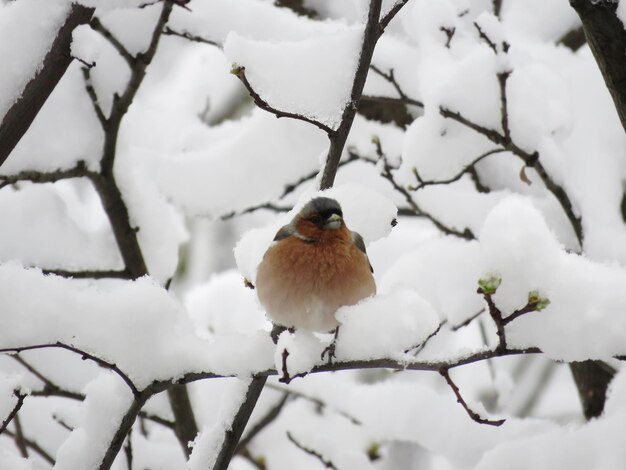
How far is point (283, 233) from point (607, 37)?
1.21 metres

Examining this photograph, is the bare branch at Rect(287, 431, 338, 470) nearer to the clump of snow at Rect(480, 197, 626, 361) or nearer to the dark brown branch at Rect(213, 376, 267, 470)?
the dark brown branch at Rect(213, 376, 267, 470)

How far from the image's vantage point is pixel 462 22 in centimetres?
383

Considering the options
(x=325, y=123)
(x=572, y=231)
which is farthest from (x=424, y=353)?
(x=325, y=123)

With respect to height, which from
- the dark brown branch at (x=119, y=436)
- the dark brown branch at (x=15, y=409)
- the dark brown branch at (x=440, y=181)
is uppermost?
the dark brown branch at (x=440, y=181)

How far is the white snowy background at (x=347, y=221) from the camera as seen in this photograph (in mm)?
2051

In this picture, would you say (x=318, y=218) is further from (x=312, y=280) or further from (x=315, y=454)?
(x=315, y=454)

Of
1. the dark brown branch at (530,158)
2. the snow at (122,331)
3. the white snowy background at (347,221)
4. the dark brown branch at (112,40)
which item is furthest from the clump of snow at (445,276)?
the dark brown branch at (112,40)

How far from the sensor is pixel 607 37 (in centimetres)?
229

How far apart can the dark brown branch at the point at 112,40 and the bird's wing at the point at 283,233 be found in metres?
1.11

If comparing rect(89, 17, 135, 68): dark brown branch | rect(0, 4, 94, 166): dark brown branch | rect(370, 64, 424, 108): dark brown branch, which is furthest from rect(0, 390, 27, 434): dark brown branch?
rect(370, 64, 424, 108): dark brown branch

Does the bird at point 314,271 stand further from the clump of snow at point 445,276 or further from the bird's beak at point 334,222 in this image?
the clump of snow at point 445,276

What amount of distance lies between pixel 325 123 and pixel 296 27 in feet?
4.91

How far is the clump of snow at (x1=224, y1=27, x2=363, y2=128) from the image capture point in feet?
7.88

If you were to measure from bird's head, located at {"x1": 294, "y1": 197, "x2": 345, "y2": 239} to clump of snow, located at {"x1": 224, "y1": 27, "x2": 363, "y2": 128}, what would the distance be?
0.25m
